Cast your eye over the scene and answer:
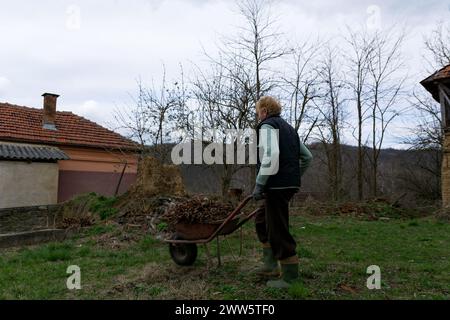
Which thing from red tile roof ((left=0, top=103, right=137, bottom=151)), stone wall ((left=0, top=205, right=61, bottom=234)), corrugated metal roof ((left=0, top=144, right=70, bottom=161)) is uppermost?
red tile roof ((left=0, top=103, right=137, bottom=151))

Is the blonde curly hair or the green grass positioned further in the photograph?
the blonde curly hair

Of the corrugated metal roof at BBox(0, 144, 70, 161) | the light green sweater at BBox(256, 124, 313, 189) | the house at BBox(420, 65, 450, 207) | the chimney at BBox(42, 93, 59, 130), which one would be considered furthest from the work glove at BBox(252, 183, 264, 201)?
the chimney at BBox(42, 93, 59, 130)

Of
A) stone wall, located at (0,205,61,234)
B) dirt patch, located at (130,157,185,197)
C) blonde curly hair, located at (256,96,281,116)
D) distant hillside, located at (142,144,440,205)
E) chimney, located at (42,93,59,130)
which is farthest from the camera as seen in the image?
chimney, located at (42,93,59,130)

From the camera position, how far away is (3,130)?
18016 mm

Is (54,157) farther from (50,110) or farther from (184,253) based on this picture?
(184,253)

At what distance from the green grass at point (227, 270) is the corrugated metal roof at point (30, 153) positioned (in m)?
9.33

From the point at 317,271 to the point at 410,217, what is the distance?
10528 millimetres

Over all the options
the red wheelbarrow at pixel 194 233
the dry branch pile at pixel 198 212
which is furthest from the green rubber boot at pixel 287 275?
the dry branch pile at pixel 198 212

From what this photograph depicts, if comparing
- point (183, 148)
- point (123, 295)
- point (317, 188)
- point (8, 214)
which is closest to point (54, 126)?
point (8, 214)

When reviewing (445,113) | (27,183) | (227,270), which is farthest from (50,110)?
(227,270)

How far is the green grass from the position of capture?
4.11 metres

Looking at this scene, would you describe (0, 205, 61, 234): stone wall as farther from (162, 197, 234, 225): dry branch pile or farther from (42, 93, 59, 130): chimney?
(162, 197, 234, 225): dry branch pile

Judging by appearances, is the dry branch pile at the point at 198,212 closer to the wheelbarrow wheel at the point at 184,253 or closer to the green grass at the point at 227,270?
the wheelbarrow wheel at the point at 184,253

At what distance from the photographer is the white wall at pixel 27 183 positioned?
1609 centimetres
